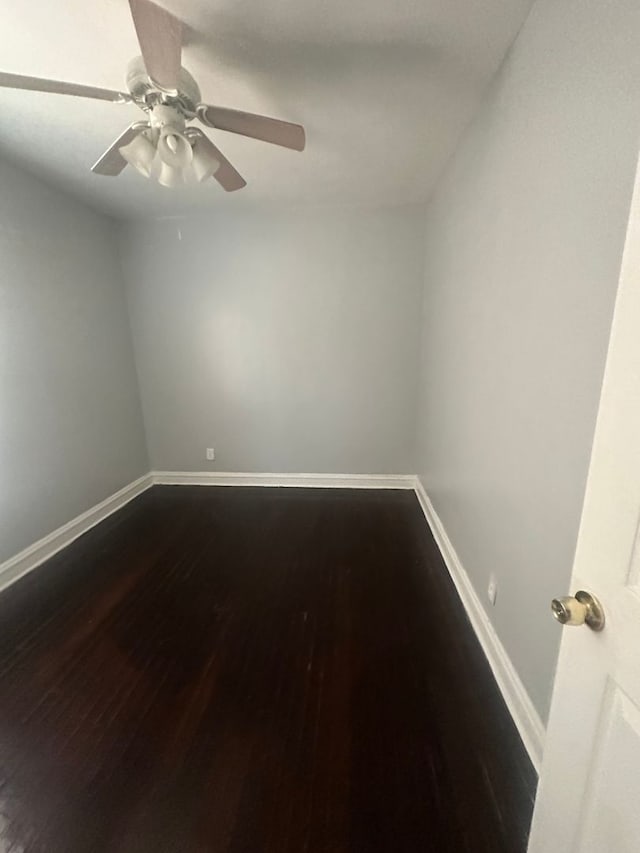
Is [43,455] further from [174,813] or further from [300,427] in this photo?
[174,813]

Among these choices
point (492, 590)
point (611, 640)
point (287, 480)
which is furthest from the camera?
point (287, 480)

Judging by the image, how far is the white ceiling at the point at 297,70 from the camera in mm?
1265

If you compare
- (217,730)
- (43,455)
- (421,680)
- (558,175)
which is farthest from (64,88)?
(421,680)

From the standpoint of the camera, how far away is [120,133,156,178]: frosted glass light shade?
1.45 meters

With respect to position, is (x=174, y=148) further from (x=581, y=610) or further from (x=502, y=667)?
(x=502, y=667)

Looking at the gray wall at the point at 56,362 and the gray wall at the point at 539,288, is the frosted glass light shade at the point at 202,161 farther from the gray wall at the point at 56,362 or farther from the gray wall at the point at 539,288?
the gray wall at the point at 56,362

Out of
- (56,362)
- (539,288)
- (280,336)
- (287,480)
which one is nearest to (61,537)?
(56,362)

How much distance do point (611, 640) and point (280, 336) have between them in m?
3.10

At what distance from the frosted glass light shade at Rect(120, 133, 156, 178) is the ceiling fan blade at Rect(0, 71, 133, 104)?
5.5 inches

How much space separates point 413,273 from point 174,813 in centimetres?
340

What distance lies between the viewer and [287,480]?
367 centimetres

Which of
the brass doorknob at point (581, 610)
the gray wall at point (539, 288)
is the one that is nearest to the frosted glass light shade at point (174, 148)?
the gray wall at point (539, 288)

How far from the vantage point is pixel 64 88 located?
1237 millimetres

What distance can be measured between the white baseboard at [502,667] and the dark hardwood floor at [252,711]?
0.15ft
